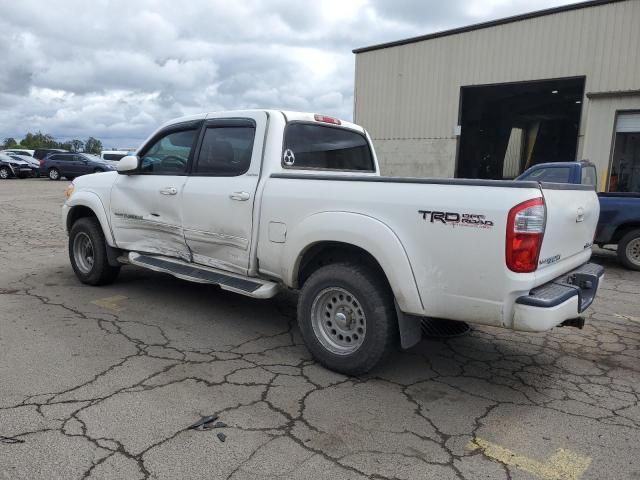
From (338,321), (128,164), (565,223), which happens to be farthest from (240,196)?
(565,223)

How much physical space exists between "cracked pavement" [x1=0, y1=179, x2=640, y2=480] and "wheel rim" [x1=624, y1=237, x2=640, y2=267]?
3.01m

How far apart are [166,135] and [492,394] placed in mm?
3904

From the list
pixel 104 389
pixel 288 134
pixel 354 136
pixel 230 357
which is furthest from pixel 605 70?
pixel 104 389

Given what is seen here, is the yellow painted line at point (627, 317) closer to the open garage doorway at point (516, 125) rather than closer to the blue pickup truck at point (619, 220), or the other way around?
the blue pickup truck at point (619, 220)

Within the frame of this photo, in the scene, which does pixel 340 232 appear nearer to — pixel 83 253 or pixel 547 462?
pixel 547 462

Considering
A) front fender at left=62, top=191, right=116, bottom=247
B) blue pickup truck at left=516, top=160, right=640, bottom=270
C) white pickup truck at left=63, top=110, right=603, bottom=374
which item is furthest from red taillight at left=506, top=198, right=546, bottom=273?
blue pickup truck at left=516, top=160, right=640, bottom=270

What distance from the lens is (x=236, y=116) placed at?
4.61 m

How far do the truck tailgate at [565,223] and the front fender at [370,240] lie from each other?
801 millimetres

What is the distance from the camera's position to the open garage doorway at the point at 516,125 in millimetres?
18500

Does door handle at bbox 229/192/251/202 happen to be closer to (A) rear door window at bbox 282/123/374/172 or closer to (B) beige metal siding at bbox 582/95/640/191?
(A) rear door window at bbox 282/123/374/172

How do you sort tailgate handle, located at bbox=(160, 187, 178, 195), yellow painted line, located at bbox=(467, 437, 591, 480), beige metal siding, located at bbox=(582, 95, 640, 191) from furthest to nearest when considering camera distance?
beige metal siding, located at bbox=(582, 95, 640, 191)
tailgate handle, located at bbox=(160, 187, 178, 195)
yellow painted line, located at bbox=(467, 437, 591, 480)

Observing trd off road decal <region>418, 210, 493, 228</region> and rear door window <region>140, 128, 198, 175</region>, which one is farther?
rear door window <region>140, 128, 198, 175</region>

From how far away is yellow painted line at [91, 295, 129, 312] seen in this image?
516 centimetres

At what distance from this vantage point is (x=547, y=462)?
2.69m
